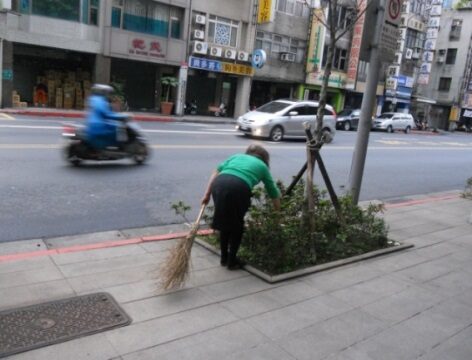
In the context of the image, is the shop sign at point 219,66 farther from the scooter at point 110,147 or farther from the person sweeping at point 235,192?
the person sweeping at point 235,192

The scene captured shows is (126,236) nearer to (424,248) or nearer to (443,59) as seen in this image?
(424,248)

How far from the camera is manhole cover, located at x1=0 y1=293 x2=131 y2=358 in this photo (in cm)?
341

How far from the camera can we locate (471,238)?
709 cm

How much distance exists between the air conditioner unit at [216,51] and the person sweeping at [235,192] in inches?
953

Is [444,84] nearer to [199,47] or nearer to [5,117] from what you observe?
[199,47]

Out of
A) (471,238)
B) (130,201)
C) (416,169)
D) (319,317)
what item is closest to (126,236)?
(130,201)

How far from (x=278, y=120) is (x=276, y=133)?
0.50 metres

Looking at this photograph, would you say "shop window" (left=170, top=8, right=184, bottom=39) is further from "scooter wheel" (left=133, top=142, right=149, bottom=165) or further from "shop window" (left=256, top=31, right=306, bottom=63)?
"scooter wheel" (left=133, top=142, right=149, bottom=165)

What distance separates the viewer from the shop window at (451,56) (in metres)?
52.8

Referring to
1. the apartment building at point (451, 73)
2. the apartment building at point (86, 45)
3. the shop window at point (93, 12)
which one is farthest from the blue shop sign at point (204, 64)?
the apartment building at point (451, 73)

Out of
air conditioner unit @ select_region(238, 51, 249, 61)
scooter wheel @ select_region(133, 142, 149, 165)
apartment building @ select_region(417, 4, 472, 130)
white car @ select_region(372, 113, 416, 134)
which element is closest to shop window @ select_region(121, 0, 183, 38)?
air conditioner unit @ select_region(238, 51, 249, 61)

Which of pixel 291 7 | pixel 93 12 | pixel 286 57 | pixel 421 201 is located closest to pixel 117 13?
pixel 93 12

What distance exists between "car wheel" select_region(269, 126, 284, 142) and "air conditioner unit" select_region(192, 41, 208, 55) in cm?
1143

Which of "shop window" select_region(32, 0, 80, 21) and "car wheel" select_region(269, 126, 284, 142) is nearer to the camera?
"car wheel" select_region(269, 126, 284, 142)
